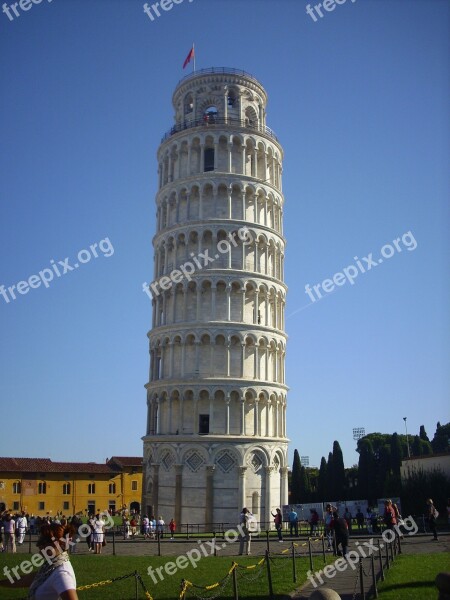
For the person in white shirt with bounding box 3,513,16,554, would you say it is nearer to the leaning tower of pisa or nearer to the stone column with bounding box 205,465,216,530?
the leaning tower of pisa

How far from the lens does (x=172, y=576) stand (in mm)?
18547

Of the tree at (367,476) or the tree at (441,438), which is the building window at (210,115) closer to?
the tree at (367,476)

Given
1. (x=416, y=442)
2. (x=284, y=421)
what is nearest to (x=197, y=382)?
(x=284, y=421)

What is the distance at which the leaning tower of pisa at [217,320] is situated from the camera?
4400 centimetres

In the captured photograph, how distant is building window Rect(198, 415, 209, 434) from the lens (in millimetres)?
44853

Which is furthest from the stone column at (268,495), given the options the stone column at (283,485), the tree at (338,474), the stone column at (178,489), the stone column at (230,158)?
the tree at (338,474)

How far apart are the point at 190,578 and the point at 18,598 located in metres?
5.16

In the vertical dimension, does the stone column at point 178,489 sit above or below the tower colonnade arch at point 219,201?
below

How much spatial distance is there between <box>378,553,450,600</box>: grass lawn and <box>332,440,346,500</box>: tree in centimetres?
5413

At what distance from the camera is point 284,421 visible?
48406mm

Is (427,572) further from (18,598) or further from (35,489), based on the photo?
(35,489)

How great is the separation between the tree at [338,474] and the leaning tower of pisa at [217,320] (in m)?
28.8

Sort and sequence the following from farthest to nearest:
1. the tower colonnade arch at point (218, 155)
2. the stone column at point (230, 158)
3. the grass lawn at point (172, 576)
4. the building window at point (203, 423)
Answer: the tower colonnade arch at point (218, 155) → the stone column at point (230, 158) → the building window at point (203, 423) → the grass lawn at point (172, 576)

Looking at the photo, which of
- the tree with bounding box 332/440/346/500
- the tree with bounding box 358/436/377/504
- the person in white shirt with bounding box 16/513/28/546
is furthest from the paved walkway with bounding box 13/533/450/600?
the tree with bounding box 358/436/377/504
